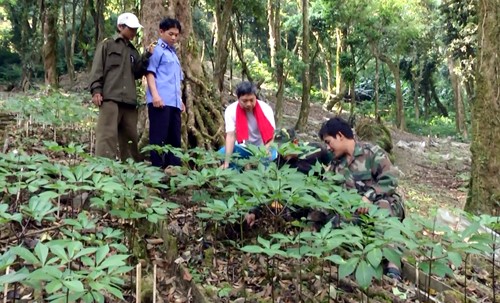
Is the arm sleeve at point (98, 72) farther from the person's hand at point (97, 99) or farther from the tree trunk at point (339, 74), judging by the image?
the tree trunk at point (339, 74)

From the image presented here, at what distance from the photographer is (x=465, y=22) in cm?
1984

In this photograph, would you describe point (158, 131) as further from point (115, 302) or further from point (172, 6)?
point (115, 302)

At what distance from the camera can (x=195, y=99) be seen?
632 cm

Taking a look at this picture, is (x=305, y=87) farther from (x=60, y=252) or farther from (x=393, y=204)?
(x=60, y=252)

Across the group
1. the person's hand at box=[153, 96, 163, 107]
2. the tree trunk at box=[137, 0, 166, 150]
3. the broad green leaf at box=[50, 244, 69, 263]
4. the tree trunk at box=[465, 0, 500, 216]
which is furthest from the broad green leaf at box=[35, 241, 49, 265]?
the tree trunk at box=[465, 0, 500, 216]

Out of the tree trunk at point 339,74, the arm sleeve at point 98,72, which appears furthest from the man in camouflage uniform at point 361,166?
the tree trunk at point 339,74

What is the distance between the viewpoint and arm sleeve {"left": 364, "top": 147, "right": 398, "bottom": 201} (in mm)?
4039

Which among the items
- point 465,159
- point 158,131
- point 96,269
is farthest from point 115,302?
point 465,159

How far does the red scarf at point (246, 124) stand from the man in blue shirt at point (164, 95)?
662 millimetres

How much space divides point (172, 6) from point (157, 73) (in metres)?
1.47

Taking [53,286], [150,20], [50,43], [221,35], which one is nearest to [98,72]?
[150,20]

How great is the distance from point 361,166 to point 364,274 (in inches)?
81.4

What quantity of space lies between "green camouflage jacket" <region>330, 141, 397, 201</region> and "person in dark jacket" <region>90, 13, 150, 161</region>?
2.20 metres

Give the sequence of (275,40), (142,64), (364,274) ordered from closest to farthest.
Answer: (364,274)
(142,64)
(275,40)
